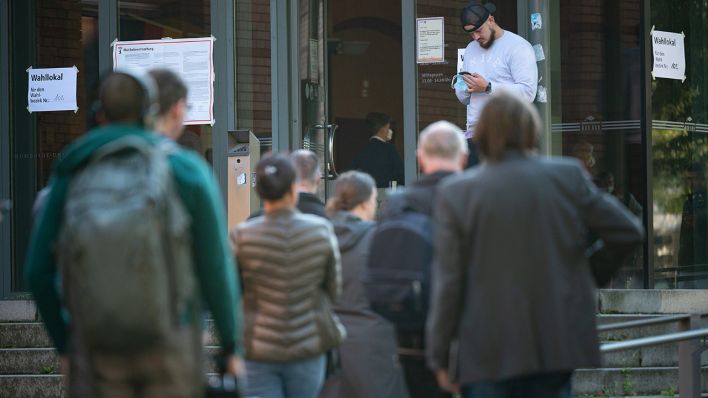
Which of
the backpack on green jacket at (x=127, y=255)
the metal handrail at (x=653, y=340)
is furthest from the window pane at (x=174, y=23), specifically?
the backpack on green jacket at (x=127, y=255)

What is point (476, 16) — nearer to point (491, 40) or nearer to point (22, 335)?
point (491, 40)

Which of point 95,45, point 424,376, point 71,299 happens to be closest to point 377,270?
point 424,376

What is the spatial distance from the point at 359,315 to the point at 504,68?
9.43ft

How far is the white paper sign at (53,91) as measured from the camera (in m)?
11.5

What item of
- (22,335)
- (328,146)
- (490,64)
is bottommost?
(22,335)

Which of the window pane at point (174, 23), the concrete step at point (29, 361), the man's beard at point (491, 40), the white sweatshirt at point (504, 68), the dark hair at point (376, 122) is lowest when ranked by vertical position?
the concrete step at point (29, 361)

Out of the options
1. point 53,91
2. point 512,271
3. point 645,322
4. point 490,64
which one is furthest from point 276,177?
point 53,91

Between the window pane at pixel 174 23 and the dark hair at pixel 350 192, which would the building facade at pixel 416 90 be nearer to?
the window pane at pixel 174 23

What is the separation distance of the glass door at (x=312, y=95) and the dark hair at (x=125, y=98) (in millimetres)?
6696

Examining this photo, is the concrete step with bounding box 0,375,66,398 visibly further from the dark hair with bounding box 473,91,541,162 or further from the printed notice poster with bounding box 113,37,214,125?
the dark hair with bounding box 473,91,541,162

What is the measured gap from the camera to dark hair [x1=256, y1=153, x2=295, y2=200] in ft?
19.2

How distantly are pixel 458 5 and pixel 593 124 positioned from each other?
1.36 meters

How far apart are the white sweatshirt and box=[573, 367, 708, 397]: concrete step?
179 centimetres

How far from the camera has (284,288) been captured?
573 cm
